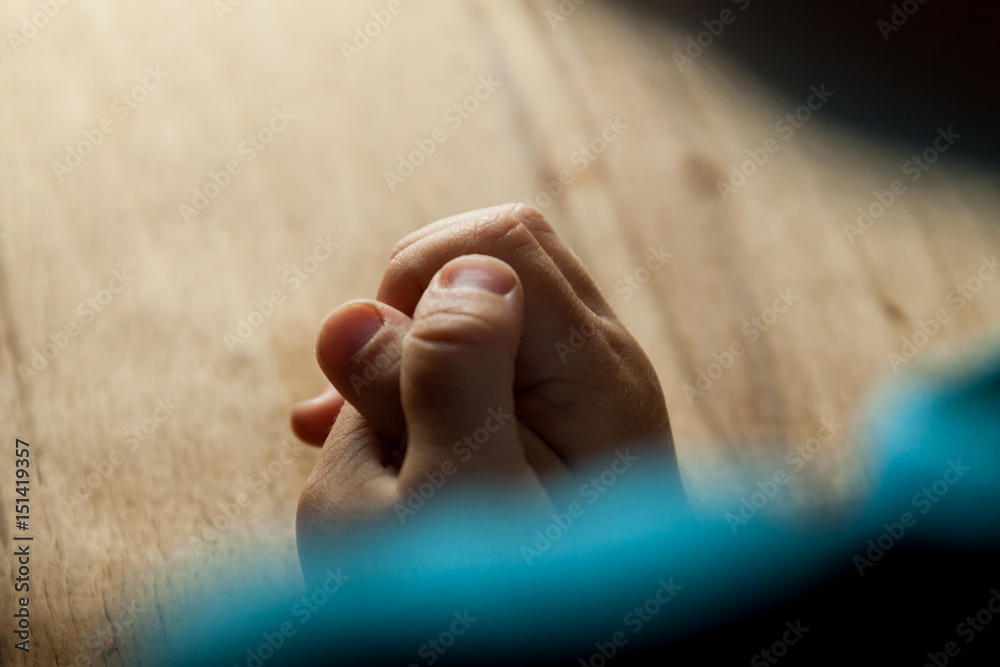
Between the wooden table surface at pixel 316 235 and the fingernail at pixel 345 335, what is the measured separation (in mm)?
206

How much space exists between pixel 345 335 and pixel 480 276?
4.4 inches

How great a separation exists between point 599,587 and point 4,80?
1055 mm

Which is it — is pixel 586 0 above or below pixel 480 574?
above

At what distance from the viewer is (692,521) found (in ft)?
2.09

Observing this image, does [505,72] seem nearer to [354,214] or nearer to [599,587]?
[354,214]

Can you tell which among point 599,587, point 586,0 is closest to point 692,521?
point 599,587

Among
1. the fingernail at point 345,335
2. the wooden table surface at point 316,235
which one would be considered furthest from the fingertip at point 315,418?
the fingernail at point 345,335

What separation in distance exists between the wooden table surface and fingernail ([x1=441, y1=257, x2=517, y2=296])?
0.96 ft

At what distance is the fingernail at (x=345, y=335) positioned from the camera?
59cm

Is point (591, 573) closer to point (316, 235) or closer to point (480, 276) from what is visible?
point (480, 276)

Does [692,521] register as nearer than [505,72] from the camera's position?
Yes

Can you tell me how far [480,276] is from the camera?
1.85ft

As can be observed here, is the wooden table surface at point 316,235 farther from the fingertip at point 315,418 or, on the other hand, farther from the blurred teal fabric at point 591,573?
the blurred teal fabric at point 591,573

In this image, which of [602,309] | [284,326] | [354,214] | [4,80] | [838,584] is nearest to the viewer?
[838,584]
